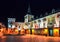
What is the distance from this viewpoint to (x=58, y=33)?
155 ft

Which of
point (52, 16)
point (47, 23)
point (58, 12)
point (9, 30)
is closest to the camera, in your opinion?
point (58, 12)

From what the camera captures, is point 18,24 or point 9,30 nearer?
point 9,30

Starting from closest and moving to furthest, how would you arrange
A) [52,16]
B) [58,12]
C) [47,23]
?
[58,12] < [52,16] < [47,23]

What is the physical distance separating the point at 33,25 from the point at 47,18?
16.0 metres

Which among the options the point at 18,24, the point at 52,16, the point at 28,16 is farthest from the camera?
the point at 18,24

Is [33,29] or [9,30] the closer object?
[33,29]

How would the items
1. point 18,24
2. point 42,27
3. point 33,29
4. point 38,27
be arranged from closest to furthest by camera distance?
→ point 42,27 → point 38,27 → point 33,29 → point 18,24

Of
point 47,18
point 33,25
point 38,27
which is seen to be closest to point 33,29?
point 33,25

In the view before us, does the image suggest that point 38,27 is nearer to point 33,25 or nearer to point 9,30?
point 33,25

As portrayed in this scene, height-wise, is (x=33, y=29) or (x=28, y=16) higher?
(x=28, y=16)

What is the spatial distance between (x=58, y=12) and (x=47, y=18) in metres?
8.13

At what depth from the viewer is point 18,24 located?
308ft

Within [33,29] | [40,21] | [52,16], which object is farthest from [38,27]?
[52,16]

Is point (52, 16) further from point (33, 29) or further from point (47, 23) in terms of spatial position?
point (33, 29)
